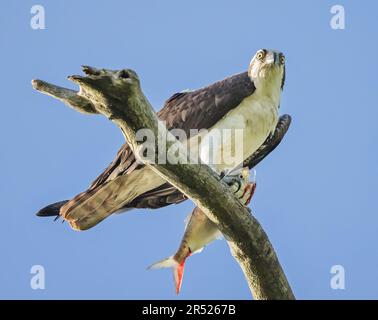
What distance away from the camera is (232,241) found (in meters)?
8.31

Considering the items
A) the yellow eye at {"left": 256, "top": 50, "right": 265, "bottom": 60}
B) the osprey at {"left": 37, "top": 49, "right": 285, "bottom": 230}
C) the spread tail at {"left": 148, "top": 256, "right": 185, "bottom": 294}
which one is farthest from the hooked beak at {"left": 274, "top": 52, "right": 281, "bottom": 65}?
the spread tail at {"left": 148, "top": 256, "right": 185, "bottom": 294}

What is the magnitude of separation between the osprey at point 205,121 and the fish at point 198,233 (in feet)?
3.84

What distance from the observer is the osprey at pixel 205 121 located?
10383mm

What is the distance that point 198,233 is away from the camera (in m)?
9.38

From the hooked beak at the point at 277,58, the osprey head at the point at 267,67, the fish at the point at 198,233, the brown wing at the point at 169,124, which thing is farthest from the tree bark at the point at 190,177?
the hooked beak at the point at 277,58

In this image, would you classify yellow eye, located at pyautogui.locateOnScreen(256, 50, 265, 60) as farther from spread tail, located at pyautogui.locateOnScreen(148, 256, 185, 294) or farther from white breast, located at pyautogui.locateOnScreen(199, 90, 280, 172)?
spread tail, located at pyautogui.locateOnScreen(148, 256, 185, 294)

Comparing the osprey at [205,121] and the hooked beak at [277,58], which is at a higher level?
the hooked beak at [277,58]

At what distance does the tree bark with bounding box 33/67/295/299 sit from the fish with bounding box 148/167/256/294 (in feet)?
3.03

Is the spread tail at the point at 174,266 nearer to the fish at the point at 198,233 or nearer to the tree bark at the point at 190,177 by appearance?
the fish at the point at 198,233

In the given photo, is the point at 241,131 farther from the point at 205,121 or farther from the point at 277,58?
the point at 277,58

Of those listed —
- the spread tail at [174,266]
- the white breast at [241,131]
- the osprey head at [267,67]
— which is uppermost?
the osprey head at [267,67]

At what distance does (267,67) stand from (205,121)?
3.58ft
